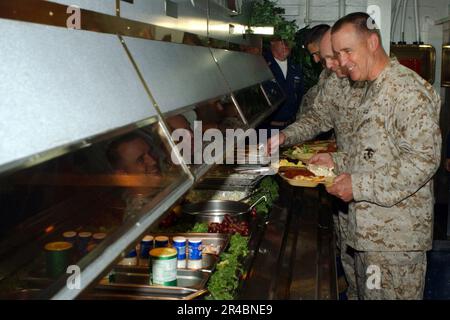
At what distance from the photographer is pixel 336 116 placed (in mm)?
4023

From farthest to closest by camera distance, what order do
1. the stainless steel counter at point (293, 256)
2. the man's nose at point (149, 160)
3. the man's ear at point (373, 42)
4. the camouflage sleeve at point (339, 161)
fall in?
the camouflage sleeve at point (339, 161) → the man's ear at point (373, 42) → the stainless steel counter at point (293, 256) → the man's nose at point (149, 160)

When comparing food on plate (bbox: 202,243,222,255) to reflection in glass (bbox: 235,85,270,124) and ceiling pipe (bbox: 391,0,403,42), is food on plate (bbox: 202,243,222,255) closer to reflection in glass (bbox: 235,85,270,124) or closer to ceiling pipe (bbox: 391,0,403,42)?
reflection in glass (bbox: 235,85,270,124)

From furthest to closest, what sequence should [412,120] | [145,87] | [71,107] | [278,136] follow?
[278,136]
[412,120]
[145,87]
[71,107]

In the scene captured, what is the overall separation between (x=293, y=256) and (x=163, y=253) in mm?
736

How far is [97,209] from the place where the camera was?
123 cm

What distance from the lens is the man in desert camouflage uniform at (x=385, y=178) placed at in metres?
2.82

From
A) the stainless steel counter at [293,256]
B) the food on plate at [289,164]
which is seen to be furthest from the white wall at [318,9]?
the stainless steel counter at [293,256]

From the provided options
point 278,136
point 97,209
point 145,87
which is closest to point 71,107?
point 97,209

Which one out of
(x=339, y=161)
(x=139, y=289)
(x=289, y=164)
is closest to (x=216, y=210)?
(x=289, y=164)

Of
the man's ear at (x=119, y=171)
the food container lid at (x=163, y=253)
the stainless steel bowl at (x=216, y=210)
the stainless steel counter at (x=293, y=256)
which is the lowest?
the stainless steel counter at (x=293, y=256)

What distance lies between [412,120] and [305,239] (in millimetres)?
867

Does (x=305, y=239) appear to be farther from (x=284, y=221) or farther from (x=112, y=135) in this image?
(x=112, y=135)

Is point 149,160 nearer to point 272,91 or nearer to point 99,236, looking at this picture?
point 99,236

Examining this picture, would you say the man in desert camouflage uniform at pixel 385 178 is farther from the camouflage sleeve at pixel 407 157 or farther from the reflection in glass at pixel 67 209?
the reflection in glass at pixel 67 209
